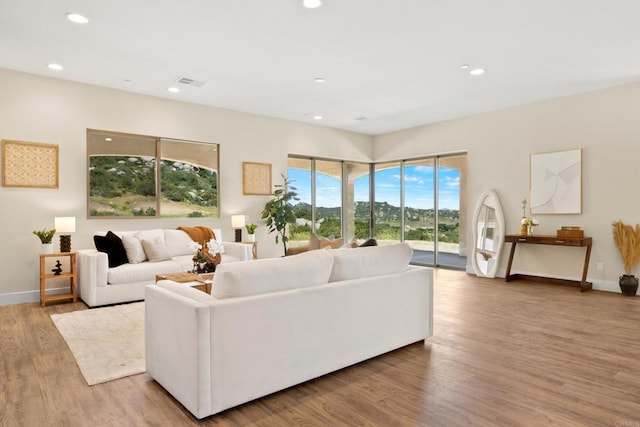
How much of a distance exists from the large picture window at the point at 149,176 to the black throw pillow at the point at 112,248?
2.46ft

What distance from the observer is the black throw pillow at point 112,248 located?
16.2ft

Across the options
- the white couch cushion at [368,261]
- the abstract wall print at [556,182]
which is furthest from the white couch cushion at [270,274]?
the abstract wall print at [556,182]

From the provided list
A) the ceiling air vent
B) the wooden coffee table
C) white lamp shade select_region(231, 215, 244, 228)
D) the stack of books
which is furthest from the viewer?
white lamp shade select_region(231, 215, 244, 228)

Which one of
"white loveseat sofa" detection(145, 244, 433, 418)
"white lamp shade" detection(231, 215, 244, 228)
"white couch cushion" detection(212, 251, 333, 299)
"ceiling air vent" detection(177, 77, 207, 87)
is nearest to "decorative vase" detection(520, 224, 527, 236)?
"white loveseat sofa" detection(145, 244, 433, 418)

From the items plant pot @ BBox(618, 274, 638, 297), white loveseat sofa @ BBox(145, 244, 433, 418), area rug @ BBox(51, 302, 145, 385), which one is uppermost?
white loveseat sofa @ BBox(145, 244, 433, 418)

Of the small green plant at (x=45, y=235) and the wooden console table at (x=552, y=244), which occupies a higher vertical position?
the small green plant at (x=45, y=235)

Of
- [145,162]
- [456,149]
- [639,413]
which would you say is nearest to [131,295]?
[145,162]

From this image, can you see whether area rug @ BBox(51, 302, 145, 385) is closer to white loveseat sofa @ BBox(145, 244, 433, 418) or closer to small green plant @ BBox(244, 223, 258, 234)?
white loveseat sofa @ BBox(145, 244, 433, 418)

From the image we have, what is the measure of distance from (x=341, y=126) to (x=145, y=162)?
154 inches

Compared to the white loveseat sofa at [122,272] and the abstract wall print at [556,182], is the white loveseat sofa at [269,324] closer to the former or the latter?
the white loveseat sofa at [122,272]

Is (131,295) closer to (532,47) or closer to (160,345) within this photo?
(160,345)

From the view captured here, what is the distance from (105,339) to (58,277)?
75.3 inches

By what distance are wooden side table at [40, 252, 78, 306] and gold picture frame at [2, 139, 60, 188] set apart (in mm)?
952

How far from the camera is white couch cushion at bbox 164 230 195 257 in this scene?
557 centimetres
